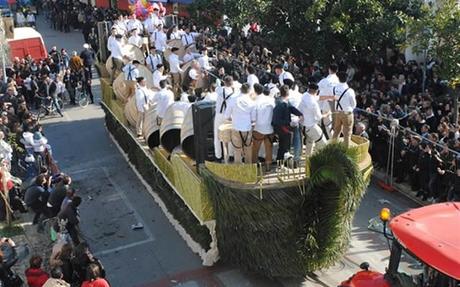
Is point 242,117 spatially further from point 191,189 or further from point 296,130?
point 191,189

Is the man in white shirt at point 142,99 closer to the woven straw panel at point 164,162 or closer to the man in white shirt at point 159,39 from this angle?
the woven straw panel at point 164,162

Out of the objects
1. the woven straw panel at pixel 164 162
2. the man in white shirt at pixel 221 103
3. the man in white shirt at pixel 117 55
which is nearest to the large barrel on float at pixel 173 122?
the woven straw panel at pixel 164 162

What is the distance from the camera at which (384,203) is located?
547 inches

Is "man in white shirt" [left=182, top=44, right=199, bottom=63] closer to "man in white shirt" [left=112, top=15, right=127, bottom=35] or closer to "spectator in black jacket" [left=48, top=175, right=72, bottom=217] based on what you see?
"man in white shirt" [left=112, top=15, right=127, bottom=35]

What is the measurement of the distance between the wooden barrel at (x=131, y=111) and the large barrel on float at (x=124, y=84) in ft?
2.79

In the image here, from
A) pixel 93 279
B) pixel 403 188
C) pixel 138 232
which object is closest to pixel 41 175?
pixel 138 232

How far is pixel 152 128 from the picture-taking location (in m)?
13.6

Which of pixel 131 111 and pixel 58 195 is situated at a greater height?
pixel 131 111

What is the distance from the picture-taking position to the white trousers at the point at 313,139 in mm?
10741

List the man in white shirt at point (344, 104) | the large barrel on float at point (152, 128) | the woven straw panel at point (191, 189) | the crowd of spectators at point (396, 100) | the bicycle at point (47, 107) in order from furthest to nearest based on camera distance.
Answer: the bicycle at point (47, 107) → the large barrel on float at point (152, 128) → the crowd of spectators at point (396, 100) → the man in white shirt at point (344, 104) → the woven straw panel at point (191, 189)

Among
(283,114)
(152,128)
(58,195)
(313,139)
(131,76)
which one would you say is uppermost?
(283,114)

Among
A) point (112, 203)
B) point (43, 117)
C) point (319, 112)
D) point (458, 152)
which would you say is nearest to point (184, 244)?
point (112, 203)

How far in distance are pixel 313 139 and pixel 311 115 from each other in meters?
0.49

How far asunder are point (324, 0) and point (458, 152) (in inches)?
307
